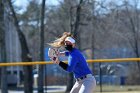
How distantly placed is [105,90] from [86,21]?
13.6 m

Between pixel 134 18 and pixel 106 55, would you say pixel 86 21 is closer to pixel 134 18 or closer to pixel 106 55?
pixel 134 18

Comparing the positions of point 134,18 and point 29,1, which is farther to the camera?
point 134,18

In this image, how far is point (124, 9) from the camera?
43.0 m

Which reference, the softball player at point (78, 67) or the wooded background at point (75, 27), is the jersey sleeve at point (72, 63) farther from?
the wooded background at point (75, 27)

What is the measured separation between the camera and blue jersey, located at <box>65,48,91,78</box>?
9.08 metres

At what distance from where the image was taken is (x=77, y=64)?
30.1ft

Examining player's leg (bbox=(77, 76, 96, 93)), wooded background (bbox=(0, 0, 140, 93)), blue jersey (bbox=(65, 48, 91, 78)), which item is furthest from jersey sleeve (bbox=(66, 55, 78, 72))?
wooded background (bbox=(0, 0, 140, 93))

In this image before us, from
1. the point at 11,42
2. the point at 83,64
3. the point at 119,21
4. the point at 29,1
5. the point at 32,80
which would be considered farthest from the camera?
the point at 11,42

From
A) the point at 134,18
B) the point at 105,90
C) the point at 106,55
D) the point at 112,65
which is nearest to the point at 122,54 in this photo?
the point at 106,55

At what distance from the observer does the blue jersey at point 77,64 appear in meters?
9.08

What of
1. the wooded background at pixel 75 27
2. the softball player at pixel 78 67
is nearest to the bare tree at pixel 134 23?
the wooded background at pixel 75 27

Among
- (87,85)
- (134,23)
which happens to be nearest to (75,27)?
(134,23)

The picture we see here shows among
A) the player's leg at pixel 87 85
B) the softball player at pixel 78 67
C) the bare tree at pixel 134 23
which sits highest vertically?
the bare tree at pixel 134 23

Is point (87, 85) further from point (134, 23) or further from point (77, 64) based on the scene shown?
point (134, 23)
